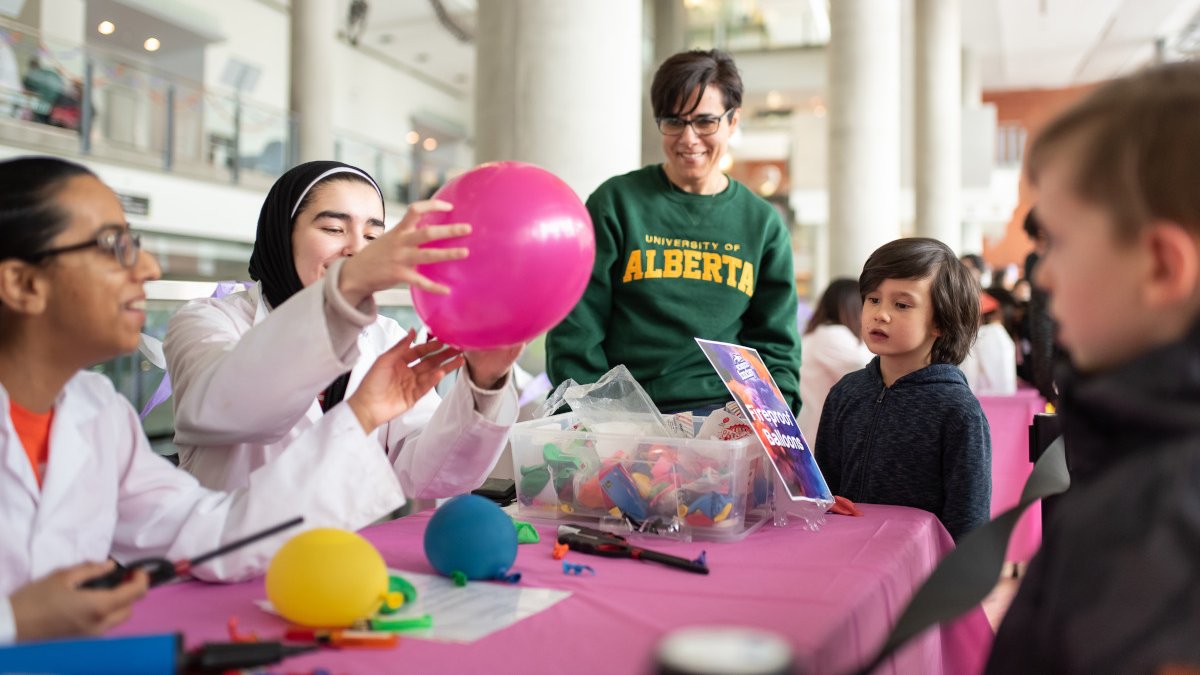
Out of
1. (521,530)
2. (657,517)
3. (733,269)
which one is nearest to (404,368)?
(521,530)

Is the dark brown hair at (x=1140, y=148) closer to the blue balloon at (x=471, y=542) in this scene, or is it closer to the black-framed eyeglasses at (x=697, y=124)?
the blue balloon at (x=471, y=542)

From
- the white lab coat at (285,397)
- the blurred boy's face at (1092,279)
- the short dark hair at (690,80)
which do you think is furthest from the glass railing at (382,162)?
the blurred boy's face at (1092,279)

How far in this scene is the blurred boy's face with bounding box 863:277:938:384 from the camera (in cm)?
227

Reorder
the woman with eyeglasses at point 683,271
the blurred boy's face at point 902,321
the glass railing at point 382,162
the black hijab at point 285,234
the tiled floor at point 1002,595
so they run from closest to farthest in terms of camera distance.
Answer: the black hijab at point 285,234 → the blurred boy's face at point 902,321 → the woman with eyeglasses at point 683,271 → the tiled floor at point 1002,595 → the glass railing at point 382,162

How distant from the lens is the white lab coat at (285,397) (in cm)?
141

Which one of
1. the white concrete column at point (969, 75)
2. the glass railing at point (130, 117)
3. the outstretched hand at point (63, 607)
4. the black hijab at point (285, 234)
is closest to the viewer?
the outstretched hand at point (63, 607)

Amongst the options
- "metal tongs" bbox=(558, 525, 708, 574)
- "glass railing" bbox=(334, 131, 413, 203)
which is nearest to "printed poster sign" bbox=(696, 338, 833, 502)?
"metal tongs" bbox=(558, 525, 708, 574)

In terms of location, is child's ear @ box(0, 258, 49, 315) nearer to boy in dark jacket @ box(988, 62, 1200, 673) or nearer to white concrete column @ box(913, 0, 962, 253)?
boy in dark jacket @ box(988, 62, 1200, 673)

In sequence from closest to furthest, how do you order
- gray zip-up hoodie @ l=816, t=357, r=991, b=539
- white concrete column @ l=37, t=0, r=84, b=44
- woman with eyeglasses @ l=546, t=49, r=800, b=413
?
gray zip-up hoodie @ l=816, t=357, r=991, b=539
woman with eyeglasses @ l=546, t=49, r=800, b=413
white concrete column @ l=37, t=0, r=84, b=44

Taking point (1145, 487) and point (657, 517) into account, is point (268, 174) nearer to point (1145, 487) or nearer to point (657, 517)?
point (657, 517)

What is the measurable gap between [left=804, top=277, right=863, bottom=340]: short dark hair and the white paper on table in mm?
3685

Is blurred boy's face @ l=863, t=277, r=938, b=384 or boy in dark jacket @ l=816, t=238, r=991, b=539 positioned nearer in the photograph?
boy in dark jacket @ l=816, t=238, r=991, b=539

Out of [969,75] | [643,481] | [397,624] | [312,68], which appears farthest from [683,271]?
[969,75]

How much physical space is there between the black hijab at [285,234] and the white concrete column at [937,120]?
48.5ft
